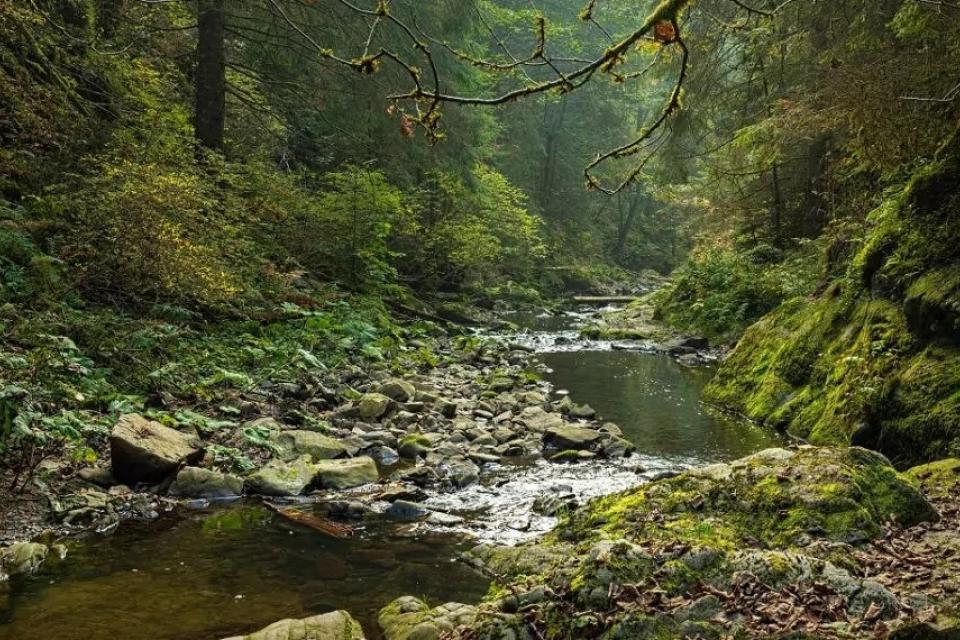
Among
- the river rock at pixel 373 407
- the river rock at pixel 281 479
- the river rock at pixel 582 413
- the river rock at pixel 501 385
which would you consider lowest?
the river rock at pixel 281 479

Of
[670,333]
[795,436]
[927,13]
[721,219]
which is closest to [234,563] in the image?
[795,436]

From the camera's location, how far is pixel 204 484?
5.48m

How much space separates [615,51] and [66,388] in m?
4.97

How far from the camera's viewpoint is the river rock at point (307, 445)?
645 centimetres

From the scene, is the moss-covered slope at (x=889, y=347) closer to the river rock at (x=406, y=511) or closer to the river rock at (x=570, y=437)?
the river rock at (x=570, y=437)

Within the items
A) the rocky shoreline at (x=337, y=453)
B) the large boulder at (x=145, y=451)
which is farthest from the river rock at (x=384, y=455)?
the large boulder at (x=145, y=451)

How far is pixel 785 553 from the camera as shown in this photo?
300cm

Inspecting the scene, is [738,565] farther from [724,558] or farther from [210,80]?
[210,80]

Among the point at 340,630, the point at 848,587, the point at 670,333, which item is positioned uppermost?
the point at 670,333

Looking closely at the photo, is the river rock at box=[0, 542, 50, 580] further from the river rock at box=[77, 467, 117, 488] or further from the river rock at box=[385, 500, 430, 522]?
the river rock at box=[385, 500, 430, 522]

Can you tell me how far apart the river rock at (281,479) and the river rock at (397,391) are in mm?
3076

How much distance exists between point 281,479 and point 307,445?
0.85m

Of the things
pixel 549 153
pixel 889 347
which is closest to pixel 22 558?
pixel 889 347

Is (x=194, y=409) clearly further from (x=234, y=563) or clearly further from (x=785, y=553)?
(x=785, y=553)
